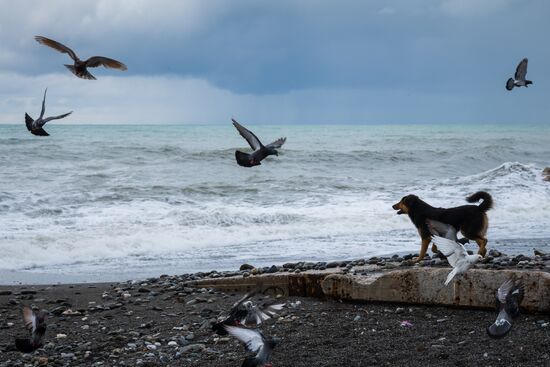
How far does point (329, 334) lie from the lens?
6.16 m

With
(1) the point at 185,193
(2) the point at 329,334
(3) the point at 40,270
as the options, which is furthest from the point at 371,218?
(2) the point at 329,334

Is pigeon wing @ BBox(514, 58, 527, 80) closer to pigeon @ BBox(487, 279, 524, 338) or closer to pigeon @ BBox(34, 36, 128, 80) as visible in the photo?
pigeon @ BBox(487, 279, 524, 338)

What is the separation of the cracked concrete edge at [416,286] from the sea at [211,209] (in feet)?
Answer: 9.60

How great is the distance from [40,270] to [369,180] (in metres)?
14.1

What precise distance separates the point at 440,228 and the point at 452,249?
2.26 meters

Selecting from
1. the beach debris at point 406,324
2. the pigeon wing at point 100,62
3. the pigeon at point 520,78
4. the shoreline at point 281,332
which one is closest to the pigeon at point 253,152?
the pigeon wing at point 100,62

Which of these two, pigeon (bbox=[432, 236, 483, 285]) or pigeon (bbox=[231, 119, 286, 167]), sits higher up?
pigeon (bbox=[231, 119, 286, 167])

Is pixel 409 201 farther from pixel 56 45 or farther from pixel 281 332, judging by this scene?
pixel 56 45

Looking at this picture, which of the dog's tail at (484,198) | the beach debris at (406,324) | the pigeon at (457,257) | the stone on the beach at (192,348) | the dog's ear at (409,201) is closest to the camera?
the pigeon at (457,257)

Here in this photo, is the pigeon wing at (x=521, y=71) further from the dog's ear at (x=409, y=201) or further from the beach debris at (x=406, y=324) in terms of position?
the beach debris at (x=406, y=324)

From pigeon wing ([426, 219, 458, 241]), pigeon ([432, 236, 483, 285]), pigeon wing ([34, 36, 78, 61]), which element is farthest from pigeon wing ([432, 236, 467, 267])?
pigeon wing ([34, 36, 78, 61])

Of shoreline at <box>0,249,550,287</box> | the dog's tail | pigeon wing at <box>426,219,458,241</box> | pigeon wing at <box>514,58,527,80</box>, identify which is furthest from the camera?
pigeon wing at <box>514,58,527,80</box>

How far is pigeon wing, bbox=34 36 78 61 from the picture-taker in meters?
6.71

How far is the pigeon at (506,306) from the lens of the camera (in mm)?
5398
